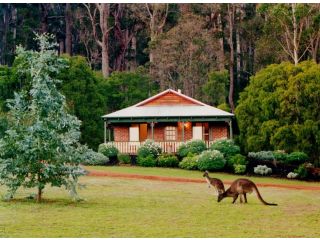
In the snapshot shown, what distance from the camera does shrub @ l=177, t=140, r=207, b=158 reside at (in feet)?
85.4

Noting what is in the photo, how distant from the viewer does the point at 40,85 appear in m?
17.4

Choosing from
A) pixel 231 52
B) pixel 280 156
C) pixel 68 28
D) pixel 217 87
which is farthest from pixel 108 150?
pixel 231 52

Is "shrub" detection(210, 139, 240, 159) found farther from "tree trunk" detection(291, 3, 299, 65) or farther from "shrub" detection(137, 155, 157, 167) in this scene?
"tree trunk" detection(291, 3, 299, 65)

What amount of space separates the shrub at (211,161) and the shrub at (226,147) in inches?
36.6

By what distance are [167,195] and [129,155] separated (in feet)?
24.1

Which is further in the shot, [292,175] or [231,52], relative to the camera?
[231,52]

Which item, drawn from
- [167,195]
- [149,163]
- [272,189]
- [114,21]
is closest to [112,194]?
[167,195]

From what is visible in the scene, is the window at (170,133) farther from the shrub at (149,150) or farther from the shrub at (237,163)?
the shrub at (237,163)

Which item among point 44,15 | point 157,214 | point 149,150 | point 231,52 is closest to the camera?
point 157,214

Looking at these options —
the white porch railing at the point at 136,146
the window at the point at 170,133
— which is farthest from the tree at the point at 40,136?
the window at the point at 170,133

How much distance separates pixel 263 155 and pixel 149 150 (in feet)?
13.4

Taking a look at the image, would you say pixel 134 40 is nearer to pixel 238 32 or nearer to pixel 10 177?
pixel 238 32

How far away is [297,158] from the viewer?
25016 millimetres

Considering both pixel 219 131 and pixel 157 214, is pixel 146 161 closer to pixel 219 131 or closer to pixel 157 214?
pixel 219 131
